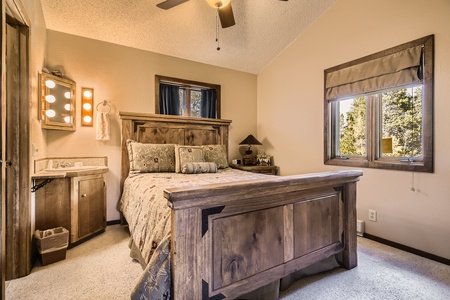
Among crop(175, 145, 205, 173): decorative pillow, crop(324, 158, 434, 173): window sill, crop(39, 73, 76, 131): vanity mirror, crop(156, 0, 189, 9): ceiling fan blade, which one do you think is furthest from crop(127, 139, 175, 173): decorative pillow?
crop(324, 158, 434, 173): window sill

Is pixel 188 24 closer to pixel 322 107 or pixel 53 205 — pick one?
pixel 322 107

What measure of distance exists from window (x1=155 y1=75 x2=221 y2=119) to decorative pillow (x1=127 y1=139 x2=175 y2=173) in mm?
712

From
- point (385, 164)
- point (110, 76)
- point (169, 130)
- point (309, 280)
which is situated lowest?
point (309, 280)

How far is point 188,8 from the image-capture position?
2881 millimetres

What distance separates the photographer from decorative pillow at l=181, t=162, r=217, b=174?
294cm

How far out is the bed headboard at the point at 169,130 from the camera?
325cm

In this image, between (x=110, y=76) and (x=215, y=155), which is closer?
(x=110, y=76)

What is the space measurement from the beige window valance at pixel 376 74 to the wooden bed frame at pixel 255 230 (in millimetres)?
1299

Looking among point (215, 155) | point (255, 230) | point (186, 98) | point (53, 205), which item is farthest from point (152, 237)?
point (186, 98)

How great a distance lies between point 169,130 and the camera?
11.7 feet

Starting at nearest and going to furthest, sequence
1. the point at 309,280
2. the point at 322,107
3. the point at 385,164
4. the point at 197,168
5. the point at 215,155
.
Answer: the point at 309,280
the point at 385,164
the point at 197,168
the point at 322,107
the point at 215,155

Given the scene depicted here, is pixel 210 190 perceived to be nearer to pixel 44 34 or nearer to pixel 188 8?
pixel 188 8

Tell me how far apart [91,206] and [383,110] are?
3.72 metres

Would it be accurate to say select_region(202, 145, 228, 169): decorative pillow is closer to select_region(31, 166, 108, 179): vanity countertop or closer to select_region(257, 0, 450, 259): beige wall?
select_region(257, 0, 450, 259): beige wall
